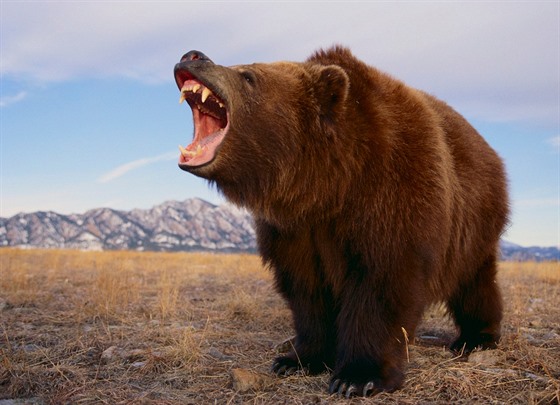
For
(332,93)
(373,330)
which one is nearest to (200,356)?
(373,330)

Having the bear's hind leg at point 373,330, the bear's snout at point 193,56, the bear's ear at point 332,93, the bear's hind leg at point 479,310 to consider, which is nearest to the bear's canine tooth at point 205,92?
the bear's snout at point 193,56

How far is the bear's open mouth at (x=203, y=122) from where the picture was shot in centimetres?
363

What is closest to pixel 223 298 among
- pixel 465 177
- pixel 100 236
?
pixel 465 177

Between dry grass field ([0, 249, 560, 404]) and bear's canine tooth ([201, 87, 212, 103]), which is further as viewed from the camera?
dry grass field ([0, 249, 560, 404])

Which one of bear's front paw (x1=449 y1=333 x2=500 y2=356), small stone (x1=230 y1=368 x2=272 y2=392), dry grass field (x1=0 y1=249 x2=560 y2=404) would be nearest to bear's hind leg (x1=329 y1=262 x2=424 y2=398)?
dry grass field (x1=0 y1=249 x2=560 y2=404)

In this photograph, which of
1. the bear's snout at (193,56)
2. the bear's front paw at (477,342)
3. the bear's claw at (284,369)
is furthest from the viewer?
the bear's front paw at (477,342)

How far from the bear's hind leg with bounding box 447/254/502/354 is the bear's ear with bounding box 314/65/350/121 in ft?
7.82

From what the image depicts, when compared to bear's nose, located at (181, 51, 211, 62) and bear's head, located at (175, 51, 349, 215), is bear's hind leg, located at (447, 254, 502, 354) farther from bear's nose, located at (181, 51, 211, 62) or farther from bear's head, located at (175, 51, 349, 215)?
bear's nose, located at (181, 51, 211, 62)

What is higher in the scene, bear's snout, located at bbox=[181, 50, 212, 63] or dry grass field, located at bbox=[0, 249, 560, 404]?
bear's snout, located at bbox=[181, 50, 212, 63]

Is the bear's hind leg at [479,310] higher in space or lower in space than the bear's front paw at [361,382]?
higher

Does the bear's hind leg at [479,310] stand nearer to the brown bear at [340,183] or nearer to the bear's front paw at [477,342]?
the bear's front paw at [477,342]

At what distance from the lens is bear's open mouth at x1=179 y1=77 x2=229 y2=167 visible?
3629 mm

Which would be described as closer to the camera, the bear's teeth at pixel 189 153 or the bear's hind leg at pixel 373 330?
the bear's teeth at pixel 189 153

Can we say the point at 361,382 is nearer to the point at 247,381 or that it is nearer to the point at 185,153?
the point at 247,381
